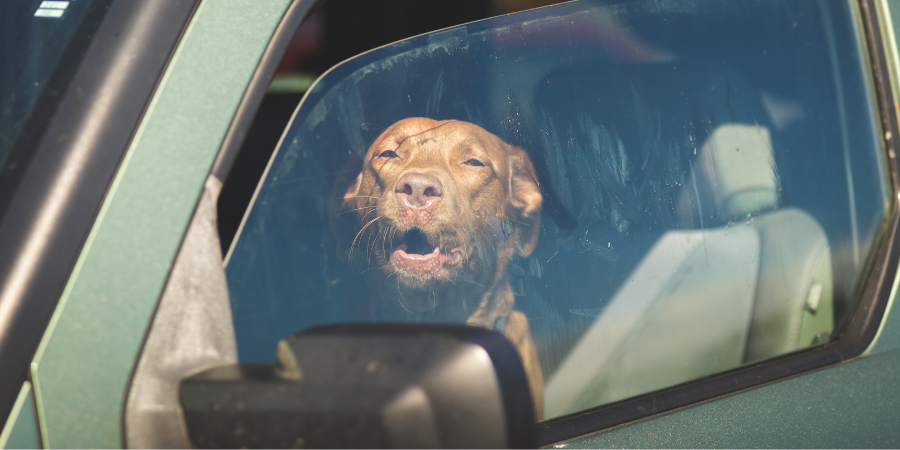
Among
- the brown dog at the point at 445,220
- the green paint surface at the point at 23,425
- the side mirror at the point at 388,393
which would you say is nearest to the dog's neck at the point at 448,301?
the brown dog at the point at 445,220

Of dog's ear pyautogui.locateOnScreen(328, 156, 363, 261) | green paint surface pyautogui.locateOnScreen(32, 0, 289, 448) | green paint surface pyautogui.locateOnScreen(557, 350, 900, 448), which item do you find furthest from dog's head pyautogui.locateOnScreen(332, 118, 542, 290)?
green paint surface pyautogui.locateOnScreen(557, 350, 900, 448)

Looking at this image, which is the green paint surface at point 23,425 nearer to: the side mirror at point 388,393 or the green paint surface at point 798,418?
the side mirror at point 388,393

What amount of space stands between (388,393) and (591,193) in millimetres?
743

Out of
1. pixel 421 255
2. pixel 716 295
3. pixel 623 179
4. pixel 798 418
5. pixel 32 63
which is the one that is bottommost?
pixel 798 418

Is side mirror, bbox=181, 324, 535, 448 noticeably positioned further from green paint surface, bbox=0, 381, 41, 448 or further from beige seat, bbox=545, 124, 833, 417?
beige seat, bbox=545, 124, 833, 417

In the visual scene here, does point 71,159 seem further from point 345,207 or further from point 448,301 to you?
point 448,301

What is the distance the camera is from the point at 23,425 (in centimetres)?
71

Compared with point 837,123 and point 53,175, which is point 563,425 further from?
point 837,123

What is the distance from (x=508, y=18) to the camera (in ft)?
4.26

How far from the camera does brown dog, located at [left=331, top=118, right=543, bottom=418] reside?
108 centimetres

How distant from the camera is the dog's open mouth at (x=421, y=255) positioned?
1124 millimetres

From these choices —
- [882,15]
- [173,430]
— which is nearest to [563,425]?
[173,430]

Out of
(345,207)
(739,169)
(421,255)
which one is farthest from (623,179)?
(345,207)

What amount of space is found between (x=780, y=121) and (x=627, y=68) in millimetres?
439
